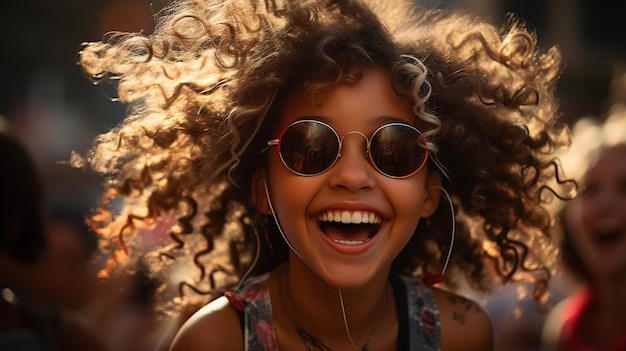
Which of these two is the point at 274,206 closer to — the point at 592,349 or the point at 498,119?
the point at 498,119

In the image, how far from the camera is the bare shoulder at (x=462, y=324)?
3.28m

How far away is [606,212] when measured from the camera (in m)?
4.29

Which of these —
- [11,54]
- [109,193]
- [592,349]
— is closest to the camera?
[109,193]

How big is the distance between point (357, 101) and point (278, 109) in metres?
0.30

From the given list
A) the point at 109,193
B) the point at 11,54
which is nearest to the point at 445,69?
the point at 109,193

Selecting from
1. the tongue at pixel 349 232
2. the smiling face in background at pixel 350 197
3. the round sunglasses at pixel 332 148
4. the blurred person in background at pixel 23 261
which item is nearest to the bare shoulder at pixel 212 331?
the smiling face in background at pixel 350 197

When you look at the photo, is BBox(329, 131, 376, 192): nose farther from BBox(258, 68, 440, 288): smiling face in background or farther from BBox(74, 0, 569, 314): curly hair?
BBox(74, 0, 569, 314): curly hair

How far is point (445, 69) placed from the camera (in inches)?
122

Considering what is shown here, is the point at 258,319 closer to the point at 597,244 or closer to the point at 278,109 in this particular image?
the point at 278,109

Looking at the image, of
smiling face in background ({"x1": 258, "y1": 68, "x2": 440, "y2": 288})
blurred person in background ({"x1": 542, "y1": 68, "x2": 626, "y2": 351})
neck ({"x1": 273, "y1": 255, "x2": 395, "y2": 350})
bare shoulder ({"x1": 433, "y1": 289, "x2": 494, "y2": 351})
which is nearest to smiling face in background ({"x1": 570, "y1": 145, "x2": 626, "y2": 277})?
blurred person in background ({"x1": 542, "y1": 68, "x2": 626, "y2": 351})

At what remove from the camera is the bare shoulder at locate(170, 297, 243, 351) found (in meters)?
2.96

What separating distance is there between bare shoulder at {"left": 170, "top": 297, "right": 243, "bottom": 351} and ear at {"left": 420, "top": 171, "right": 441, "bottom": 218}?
2.65 ft

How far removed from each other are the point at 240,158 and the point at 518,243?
3.96 feet

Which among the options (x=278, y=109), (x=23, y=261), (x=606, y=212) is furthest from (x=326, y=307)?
Answer: (x=606, y=212)
